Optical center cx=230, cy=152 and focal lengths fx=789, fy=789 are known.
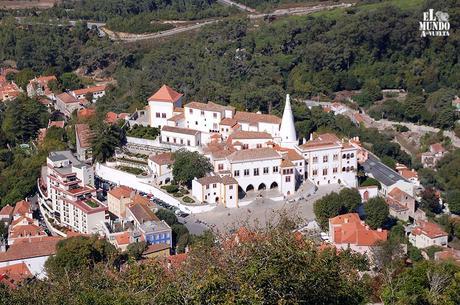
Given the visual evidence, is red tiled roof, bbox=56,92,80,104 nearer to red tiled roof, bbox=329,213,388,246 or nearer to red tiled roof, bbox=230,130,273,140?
red tiled roof, bbox=230,130,273,140

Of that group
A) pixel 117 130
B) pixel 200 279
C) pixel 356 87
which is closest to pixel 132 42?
pixel 356 87

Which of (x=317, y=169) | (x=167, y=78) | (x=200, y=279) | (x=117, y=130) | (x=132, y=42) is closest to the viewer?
(x=200, y=279)

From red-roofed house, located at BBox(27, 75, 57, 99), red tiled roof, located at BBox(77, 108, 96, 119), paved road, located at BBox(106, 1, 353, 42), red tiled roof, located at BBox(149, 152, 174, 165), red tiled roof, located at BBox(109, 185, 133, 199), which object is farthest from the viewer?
paved road, located at BBox(106, 1, 353, 42)

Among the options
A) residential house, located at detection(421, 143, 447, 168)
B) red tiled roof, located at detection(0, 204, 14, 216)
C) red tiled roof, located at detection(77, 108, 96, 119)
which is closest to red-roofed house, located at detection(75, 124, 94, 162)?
red tiled roof, located at detection(77, 108, 96, 119)

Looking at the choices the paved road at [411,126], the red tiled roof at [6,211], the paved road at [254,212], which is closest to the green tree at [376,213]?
the paved road at [254,212]

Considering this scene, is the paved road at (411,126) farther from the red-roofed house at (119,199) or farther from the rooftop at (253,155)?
the red-roofed house at (119,199)

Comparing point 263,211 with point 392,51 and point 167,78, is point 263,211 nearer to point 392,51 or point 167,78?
point 167,78

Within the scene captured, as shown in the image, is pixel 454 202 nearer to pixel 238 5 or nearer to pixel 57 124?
pixel 57 124
